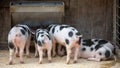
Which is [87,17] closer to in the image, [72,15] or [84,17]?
[84,17]

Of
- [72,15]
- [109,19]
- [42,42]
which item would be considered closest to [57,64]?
[42,42]

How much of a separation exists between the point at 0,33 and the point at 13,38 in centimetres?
196

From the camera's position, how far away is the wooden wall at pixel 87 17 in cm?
970

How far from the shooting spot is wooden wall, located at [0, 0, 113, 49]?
9703 millimetres

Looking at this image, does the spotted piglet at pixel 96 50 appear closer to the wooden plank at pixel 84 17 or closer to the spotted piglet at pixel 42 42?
the wooden plank at pixel 84 17

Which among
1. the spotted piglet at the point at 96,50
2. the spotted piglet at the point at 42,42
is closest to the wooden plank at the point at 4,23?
the spotted piglet at the point at 42,42

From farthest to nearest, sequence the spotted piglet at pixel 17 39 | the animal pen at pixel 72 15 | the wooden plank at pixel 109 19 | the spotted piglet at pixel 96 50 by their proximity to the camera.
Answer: the wooden plank at pixel 109 19
the animal pen at pixel 72 15
the spotted piglet at pixel 96 50
the spotted piglet at pixel 17 39

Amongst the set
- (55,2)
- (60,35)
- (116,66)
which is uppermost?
(55,2)

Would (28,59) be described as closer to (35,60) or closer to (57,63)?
(35,60)

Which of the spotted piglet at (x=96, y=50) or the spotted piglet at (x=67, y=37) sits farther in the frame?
the spotted piglet at (x=96, y=50)

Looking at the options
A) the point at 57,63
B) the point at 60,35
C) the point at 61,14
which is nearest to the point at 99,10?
the point at 61,14

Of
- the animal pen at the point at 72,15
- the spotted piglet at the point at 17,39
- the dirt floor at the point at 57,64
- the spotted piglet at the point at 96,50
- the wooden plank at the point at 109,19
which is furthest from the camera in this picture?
the wooden plank at the point at 109,19

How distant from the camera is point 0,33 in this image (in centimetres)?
984

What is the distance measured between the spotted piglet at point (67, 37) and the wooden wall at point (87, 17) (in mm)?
1110
